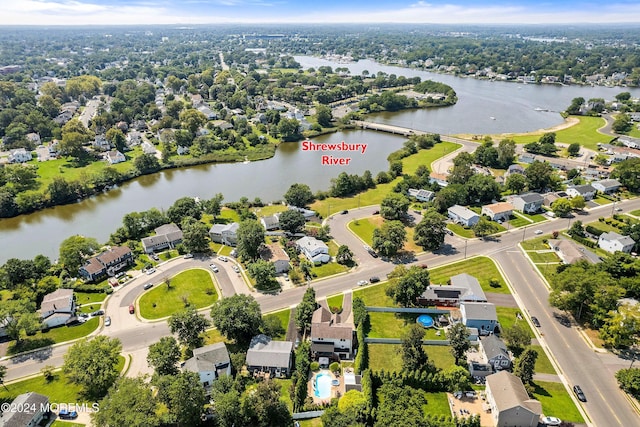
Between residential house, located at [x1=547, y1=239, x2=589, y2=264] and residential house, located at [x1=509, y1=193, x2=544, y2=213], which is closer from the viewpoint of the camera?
residential house, located at [x1=547, y1=239, x2=589, y2=264]

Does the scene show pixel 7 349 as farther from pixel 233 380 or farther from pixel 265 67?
pixel 265 67

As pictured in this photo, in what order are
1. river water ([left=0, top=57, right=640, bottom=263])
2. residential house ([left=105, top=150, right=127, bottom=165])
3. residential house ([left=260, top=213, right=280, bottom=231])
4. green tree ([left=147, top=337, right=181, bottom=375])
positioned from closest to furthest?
green tree ([left=147, top=337, right=181, bottom=375]), residential house ([left=260, top=213, right=280, bottom=231]), river water ([left=0, top=57, right=640, bottom=263]), residential house ([left=105, top=150, right=127, bottom=165])

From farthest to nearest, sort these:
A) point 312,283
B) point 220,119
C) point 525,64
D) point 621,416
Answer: point 525,64 < point 220,119 < point 312,283 < point 621,416

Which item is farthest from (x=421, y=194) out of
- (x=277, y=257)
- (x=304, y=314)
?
(x=304, y=314)

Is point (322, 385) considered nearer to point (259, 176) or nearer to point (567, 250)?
point (567, 250)

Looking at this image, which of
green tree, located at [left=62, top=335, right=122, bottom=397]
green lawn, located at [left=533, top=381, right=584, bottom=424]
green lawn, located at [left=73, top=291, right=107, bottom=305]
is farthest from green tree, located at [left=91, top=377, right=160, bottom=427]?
green lawn, located at [left=533, top=381, right=584, bottom=424]

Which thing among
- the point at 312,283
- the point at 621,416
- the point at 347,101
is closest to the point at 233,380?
the point at 312,283

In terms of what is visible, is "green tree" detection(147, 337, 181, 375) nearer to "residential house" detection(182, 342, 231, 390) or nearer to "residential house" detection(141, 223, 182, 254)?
"residential house" detection(182, 342, 231, 390)
